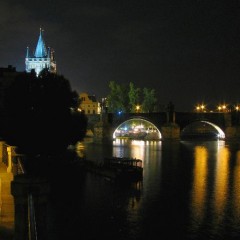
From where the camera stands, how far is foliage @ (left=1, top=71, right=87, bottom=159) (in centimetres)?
3672

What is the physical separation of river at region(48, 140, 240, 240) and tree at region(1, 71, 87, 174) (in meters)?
3.75

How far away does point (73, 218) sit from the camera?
2514 cm

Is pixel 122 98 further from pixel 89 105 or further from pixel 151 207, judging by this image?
pixel 151 207

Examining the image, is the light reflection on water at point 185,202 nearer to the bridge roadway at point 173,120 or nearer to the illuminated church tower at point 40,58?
the bridge roadway at point 173,120

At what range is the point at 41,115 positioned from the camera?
38031 millimetres

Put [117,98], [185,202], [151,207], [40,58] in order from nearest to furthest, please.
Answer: [151,207], [185,202], [117,98], [40,58]

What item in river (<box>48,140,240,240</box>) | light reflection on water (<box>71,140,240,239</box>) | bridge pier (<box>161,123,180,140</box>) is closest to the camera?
river (<box>48,140,240,240</box>)

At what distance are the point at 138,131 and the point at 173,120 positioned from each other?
3204 cm

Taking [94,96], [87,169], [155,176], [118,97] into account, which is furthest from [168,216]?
[94,96]

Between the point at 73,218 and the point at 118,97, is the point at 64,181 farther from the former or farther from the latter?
the point at 118,97

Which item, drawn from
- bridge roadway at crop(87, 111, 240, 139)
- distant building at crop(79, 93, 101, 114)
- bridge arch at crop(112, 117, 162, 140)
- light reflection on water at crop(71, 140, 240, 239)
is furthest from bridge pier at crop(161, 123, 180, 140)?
light reflection on water at crop(71, 140, 240, 239)

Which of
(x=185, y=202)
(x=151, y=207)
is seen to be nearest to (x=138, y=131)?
(x=185, y=202)

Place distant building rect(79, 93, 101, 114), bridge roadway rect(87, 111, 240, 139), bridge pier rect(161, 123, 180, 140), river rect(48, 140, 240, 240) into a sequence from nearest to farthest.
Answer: river rect(48, 140, 240, 240), bridge pier rect(161, 123, 180, 140), bridge roadway rect(87, 111, 240, 139), distant building rect(79, 93, 101, 114)

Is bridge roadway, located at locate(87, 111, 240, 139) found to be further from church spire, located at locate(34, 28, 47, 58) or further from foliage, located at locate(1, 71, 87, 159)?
church spire, located at locate(34, 28, 47, 58)
